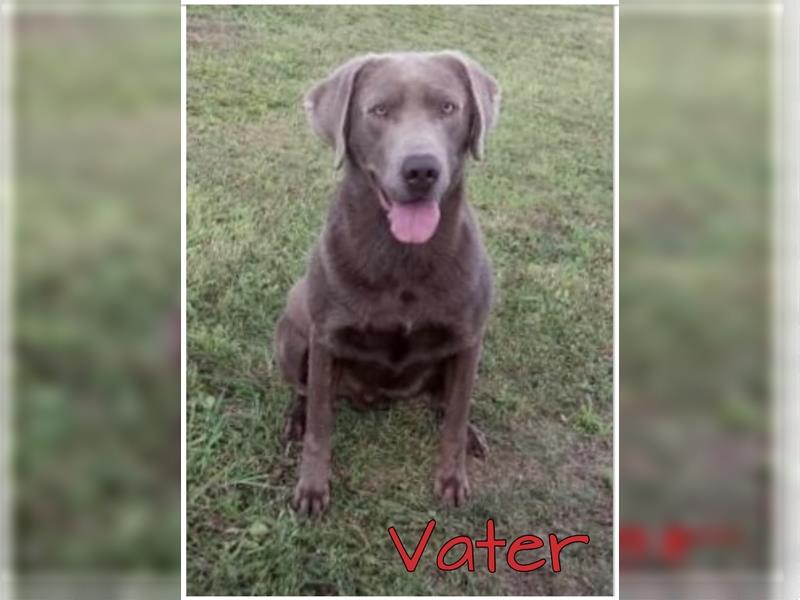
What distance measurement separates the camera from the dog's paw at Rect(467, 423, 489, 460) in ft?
12.6

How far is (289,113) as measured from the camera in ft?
12.2

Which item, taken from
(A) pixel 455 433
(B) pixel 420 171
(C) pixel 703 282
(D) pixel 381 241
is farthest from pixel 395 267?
(C) pixel 703 282

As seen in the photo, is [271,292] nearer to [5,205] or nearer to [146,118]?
[146,118]

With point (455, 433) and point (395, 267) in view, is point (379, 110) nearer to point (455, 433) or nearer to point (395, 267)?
point (395, 267)

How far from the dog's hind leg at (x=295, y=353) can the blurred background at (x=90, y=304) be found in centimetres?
70

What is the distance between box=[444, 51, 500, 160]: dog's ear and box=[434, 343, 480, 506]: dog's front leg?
0.80m

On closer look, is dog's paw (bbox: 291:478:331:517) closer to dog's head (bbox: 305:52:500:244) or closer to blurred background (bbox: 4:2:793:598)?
blurred background (bbox: 4:2:793:598)

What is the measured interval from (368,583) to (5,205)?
1763 mm

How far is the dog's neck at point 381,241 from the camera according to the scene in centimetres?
338

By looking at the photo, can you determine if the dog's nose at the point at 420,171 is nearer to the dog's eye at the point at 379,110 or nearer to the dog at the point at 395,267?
the dog at the point at 395,267

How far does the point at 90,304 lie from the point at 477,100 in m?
1.41

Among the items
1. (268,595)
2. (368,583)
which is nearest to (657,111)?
(368,583)

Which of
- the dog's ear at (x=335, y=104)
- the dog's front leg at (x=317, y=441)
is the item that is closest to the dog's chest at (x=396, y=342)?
the dog's front leg at (x=317, y=441)

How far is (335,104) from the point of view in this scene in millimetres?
3246
